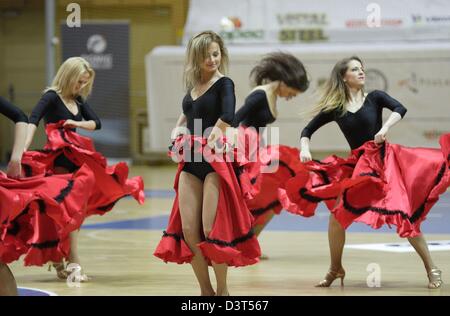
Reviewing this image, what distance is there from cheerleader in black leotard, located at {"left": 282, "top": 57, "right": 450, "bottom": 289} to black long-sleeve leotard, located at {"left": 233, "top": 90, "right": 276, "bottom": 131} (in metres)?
1.34

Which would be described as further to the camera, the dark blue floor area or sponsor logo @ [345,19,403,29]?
sponsor logo @ [345,19,403,29]

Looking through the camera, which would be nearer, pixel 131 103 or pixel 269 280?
pixel 269 280

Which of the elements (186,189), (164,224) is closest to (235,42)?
(164,224)

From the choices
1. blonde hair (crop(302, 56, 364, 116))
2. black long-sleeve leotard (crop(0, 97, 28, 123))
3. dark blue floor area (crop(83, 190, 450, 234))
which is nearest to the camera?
black long-sleeve leotard (crop(0, 97, 28, 123))

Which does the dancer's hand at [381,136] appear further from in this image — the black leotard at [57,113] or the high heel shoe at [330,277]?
the black leotard at [57,113]

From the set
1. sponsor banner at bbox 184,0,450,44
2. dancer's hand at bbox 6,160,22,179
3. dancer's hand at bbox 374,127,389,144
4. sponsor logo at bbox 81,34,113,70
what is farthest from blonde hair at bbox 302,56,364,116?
sponsor logo at bbox 81,34,113,70

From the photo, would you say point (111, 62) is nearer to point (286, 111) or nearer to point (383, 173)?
point (286, 111)

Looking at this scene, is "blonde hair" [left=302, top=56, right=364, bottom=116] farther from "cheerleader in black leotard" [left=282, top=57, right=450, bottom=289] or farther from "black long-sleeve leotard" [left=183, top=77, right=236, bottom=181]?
"black long-sleeve leotard" [left=183, top=77, right=236, bottom=181]

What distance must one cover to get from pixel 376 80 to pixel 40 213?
14.1 metres

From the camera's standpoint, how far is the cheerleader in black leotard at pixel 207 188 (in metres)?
5.68

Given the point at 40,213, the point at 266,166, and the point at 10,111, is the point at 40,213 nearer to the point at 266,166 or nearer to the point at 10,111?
the point at 10,111

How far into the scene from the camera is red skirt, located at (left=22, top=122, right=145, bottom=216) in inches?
288
